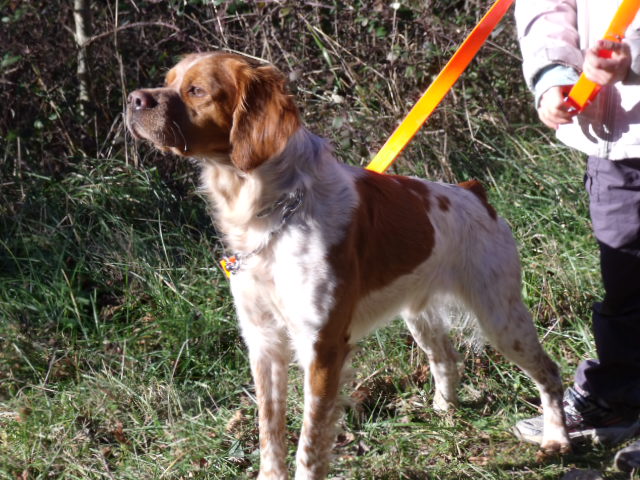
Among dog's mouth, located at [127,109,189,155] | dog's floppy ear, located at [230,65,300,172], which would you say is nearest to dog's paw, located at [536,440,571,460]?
dog's floppy ear, located at [230,65,300,172]

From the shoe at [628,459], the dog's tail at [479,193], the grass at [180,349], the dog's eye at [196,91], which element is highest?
the dog's eye at [196,91]

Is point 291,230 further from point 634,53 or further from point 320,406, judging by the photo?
point 634,53

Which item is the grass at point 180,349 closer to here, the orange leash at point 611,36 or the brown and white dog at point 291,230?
the brown and white dog at point 291,230

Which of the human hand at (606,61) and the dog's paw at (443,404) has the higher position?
the human hand at (606,61)

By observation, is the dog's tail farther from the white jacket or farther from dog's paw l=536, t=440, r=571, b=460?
dog's paw l=536, t=440, r=571, b=460

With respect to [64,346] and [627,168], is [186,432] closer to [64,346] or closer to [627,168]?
[64,346]

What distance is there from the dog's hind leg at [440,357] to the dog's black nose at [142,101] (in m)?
1.43

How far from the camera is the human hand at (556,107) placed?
93.8 inches

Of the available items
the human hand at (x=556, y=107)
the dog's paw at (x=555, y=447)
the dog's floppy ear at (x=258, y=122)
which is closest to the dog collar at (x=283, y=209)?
the dog's floppy ear at (x=258, y=122)

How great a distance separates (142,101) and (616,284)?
1.71 meters

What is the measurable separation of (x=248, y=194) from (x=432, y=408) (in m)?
1.35

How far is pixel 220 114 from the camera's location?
97.7 inches

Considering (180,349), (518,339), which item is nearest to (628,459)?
(518,339)

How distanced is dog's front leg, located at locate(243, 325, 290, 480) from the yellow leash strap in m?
0.81
